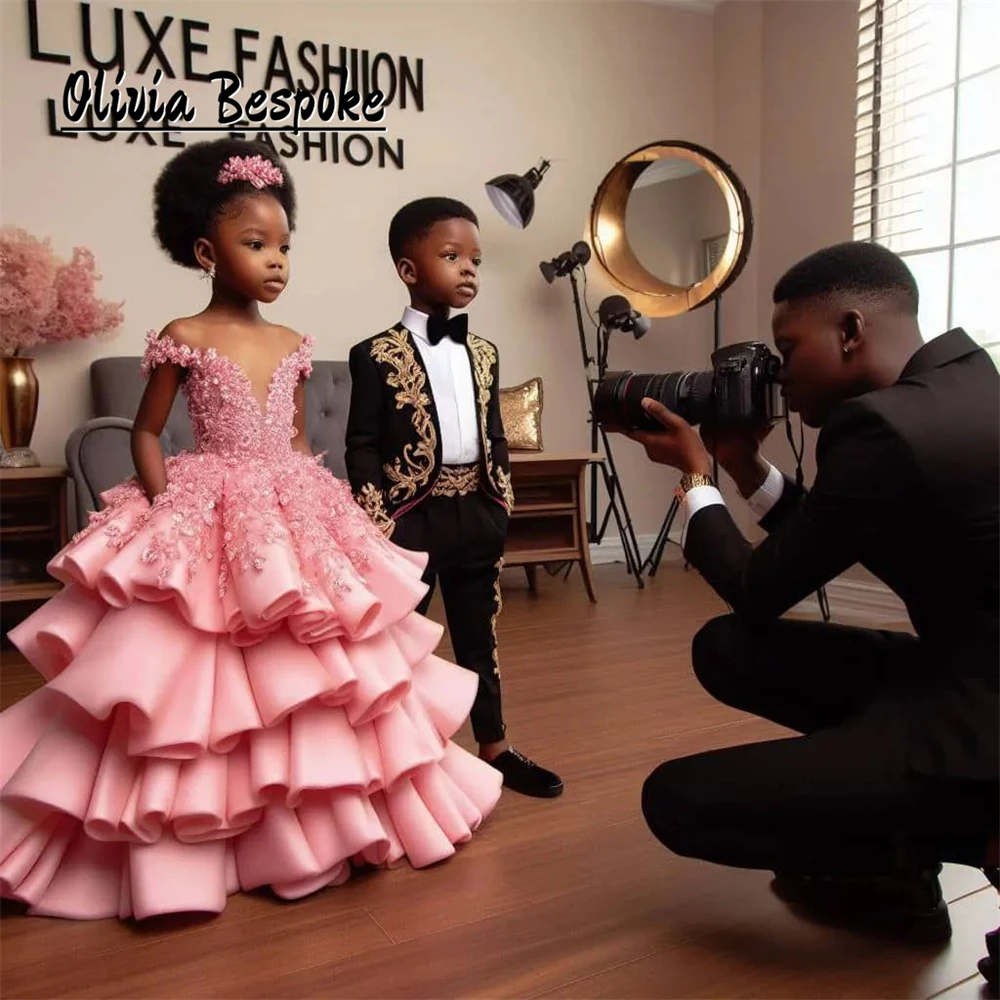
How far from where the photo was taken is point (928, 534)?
1045 millimetres

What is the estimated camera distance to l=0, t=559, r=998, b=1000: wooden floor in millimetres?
1079

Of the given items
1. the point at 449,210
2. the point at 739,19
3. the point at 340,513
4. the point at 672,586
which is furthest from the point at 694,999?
the point at 739,19

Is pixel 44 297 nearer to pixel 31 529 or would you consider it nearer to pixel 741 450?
pixel 31 529

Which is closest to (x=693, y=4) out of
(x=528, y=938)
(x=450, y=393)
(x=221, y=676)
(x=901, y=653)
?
(x=450, y=393)

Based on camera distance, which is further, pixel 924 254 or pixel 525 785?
pixel 924 254

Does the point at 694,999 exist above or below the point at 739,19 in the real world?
below

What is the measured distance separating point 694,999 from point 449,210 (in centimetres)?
123

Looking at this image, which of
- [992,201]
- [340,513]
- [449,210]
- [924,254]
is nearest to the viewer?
[340,513]

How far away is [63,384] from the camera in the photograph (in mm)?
3254

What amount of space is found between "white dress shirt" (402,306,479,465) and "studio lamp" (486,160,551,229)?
2203 millimetres

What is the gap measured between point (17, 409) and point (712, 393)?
2.47 meters

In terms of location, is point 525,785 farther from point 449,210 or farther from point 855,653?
point 449,210

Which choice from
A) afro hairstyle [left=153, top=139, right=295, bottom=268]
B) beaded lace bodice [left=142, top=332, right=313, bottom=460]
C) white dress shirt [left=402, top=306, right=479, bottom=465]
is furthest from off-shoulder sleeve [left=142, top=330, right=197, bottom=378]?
white dress shirt [left=402, top=306, right=479, bottom=465]

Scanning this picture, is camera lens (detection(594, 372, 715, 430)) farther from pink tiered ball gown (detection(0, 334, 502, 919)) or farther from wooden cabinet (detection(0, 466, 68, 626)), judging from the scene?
wooden cabinet (detection(0, 466, 68, 626))
